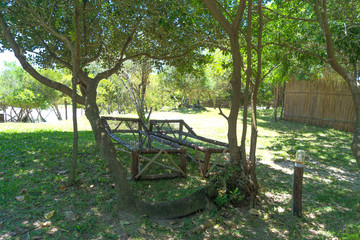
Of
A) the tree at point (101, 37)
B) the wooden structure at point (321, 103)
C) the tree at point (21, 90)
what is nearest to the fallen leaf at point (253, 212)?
the tree at point (101, 37)

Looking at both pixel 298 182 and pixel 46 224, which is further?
pixel 298 182

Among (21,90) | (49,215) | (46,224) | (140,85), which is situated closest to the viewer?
(46,224)

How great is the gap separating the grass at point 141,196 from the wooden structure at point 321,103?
676 cm

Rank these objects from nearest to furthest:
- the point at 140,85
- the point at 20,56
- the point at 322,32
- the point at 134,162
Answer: the point at 20,56 → the point at 134,162 → the point at 322,32 → the point at 140,85

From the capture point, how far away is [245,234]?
11.3 feet

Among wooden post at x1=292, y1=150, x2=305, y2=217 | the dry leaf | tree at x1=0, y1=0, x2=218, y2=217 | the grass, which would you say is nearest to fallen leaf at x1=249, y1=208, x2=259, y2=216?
the grass

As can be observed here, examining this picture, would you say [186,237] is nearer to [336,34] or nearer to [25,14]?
[25,14]

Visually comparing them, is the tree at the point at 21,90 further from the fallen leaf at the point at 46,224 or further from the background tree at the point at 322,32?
the fallen leaf at the point at 46,224

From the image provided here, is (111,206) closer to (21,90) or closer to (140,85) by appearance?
(140,85)

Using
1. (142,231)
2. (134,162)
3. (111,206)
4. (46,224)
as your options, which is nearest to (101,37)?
(134,162)

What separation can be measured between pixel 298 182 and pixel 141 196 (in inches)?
107

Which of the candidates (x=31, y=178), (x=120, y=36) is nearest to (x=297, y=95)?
(x=120, y=36)

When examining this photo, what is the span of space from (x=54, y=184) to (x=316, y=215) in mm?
4653

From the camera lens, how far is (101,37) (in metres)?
6.54
